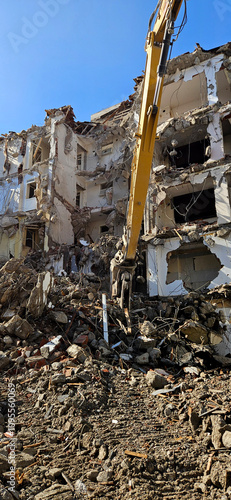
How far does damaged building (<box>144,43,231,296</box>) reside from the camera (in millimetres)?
16234

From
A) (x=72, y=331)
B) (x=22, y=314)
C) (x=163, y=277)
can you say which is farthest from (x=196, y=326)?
(x=163, y=277)

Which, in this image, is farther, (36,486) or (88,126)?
(88,126)

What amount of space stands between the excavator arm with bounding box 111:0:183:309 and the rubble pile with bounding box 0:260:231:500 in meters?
2.40

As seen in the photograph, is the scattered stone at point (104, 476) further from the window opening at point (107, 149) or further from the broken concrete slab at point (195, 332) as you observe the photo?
the window opening at point (107, 149)

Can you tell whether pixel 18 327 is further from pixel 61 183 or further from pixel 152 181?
pixel 61 183

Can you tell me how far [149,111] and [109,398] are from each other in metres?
5.99

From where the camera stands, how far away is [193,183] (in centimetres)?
1730

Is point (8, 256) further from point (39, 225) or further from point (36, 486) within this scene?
point (36, 486)

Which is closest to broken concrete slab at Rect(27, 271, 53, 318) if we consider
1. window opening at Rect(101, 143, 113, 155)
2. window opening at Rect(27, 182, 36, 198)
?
window opening at Rect(27, 182, 36, 198)

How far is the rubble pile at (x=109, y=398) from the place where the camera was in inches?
157

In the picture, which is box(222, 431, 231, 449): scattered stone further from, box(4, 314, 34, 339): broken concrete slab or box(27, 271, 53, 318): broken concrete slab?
box(27, 271, 53, 318): broken concrete slab

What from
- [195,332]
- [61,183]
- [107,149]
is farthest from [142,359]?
[107,149]

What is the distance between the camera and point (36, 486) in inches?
152

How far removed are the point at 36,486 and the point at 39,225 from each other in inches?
819
